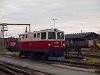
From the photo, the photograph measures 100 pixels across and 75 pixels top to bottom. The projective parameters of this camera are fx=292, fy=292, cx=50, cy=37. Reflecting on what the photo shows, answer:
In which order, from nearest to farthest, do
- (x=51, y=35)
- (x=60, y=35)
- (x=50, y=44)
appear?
1. (x=50, y=44)
2. (x=51, y=35)
3. (x=60, y=35)

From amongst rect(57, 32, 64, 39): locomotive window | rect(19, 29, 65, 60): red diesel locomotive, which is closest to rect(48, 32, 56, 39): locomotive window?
rect(19, 29, 65, 60): red diesel locomotive

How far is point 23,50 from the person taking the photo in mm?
36438

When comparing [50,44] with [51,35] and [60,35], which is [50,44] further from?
[60,35]

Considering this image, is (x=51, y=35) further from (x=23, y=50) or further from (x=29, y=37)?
(x=23, y=50)

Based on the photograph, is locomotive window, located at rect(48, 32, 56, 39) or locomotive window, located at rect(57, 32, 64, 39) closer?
locomotive window, located at rect(48, 32, 56, 39)

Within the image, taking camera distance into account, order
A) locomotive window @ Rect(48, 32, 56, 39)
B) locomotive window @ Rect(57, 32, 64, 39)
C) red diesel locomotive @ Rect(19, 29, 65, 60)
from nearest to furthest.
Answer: red diesel locomotive @ Rect(19, 29, 65, 60)
locomotive window @ Rect(48, 32, 56, 39)
locomotive window @ Rect(57, 32, 64, 39)

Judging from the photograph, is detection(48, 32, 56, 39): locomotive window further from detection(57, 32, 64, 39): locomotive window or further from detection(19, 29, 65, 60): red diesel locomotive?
detection(57, 32, 64, 39): locomotive window

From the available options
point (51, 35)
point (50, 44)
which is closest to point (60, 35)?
point (51, 35)

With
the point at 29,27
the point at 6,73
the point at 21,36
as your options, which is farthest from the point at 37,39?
the point at 29,27

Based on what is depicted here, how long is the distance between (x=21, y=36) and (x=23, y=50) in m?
1.87

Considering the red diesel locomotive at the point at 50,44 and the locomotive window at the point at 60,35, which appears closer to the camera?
the red diesel locomotive at the point at 50,44

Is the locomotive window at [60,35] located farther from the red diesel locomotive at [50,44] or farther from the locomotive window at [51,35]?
the locomotive window at [51,35]

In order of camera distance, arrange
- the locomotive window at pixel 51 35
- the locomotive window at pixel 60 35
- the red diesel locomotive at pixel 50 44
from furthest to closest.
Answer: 1. the locomotive window at pixel 60 35
2. the locomotive window at pixel 51 35
3. the red diesel locomotive at pixel 50 44

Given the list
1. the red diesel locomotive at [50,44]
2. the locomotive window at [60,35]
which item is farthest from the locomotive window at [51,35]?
the locomotive window at [60,35]
